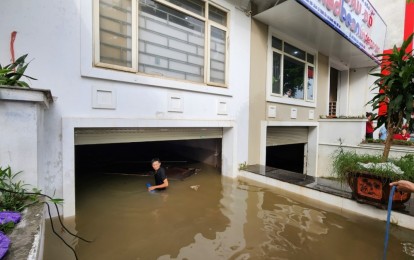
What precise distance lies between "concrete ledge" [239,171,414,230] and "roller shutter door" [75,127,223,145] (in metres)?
1.93

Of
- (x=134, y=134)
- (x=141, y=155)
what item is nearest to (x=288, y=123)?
(x=134, y=134)

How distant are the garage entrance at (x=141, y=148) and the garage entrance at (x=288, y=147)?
2.35 meters

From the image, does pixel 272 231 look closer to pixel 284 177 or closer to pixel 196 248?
pixel 196 248

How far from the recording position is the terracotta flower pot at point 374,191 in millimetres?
3561

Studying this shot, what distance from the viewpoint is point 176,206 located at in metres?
4.16

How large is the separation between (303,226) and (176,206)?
87.3 inches

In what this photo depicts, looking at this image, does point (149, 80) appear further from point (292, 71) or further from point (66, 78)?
point (292, 71)

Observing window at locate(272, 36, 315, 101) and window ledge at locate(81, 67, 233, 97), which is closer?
window ledge at locate(81, 67, 233, 97)

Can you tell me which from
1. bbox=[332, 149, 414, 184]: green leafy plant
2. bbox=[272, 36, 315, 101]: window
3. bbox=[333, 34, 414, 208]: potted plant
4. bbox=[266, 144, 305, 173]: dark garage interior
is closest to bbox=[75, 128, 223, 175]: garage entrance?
bbox=[272, 36, 315, 101]: window

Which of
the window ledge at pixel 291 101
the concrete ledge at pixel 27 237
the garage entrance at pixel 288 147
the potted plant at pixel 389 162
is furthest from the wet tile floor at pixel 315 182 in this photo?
the concrete ledge at pixel 27 237

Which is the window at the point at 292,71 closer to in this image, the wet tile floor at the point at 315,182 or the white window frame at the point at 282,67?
the white window frame at the point at 282,67

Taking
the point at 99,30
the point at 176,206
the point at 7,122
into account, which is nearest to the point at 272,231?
the point at 176,206

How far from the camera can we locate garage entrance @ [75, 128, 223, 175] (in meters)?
4.39

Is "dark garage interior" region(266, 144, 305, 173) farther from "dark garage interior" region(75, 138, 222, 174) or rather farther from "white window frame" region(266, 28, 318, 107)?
"dark garage interior" region(75, 138, 222, 174)
